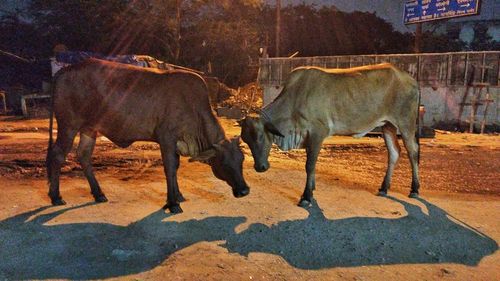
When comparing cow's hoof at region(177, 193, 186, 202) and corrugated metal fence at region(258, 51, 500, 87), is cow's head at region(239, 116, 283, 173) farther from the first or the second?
corrugated metal fence at region(258, 51, 500, 87)

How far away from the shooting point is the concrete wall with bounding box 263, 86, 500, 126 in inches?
723

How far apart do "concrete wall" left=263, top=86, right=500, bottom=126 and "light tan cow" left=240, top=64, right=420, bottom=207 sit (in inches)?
494

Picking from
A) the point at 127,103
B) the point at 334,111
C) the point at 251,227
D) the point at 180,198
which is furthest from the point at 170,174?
the point at 334,111

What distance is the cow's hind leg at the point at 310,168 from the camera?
22.3ft

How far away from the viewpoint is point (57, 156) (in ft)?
21.3

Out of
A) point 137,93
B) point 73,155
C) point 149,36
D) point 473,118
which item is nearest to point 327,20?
point 149,36

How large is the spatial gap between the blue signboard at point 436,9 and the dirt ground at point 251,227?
51.3 ft

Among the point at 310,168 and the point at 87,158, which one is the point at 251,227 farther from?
the point at 87,158

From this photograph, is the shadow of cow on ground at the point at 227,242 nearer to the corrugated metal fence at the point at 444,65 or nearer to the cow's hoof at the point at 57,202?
the cow's hoof at the point at 57,202

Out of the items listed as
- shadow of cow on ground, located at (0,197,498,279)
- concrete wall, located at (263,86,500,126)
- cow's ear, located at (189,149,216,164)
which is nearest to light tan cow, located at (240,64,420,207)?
cow's ear, located at (189,149,216,164)

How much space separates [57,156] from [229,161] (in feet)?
8.04

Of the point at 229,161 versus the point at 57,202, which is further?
the point at 57,202

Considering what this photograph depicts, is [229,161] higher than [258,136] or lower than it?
lower

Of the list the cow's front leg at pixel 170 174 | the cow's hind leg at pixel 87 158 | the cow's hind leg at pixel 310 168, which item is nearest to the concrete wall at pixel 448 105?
the cow's hind leg at pixel 310 168
